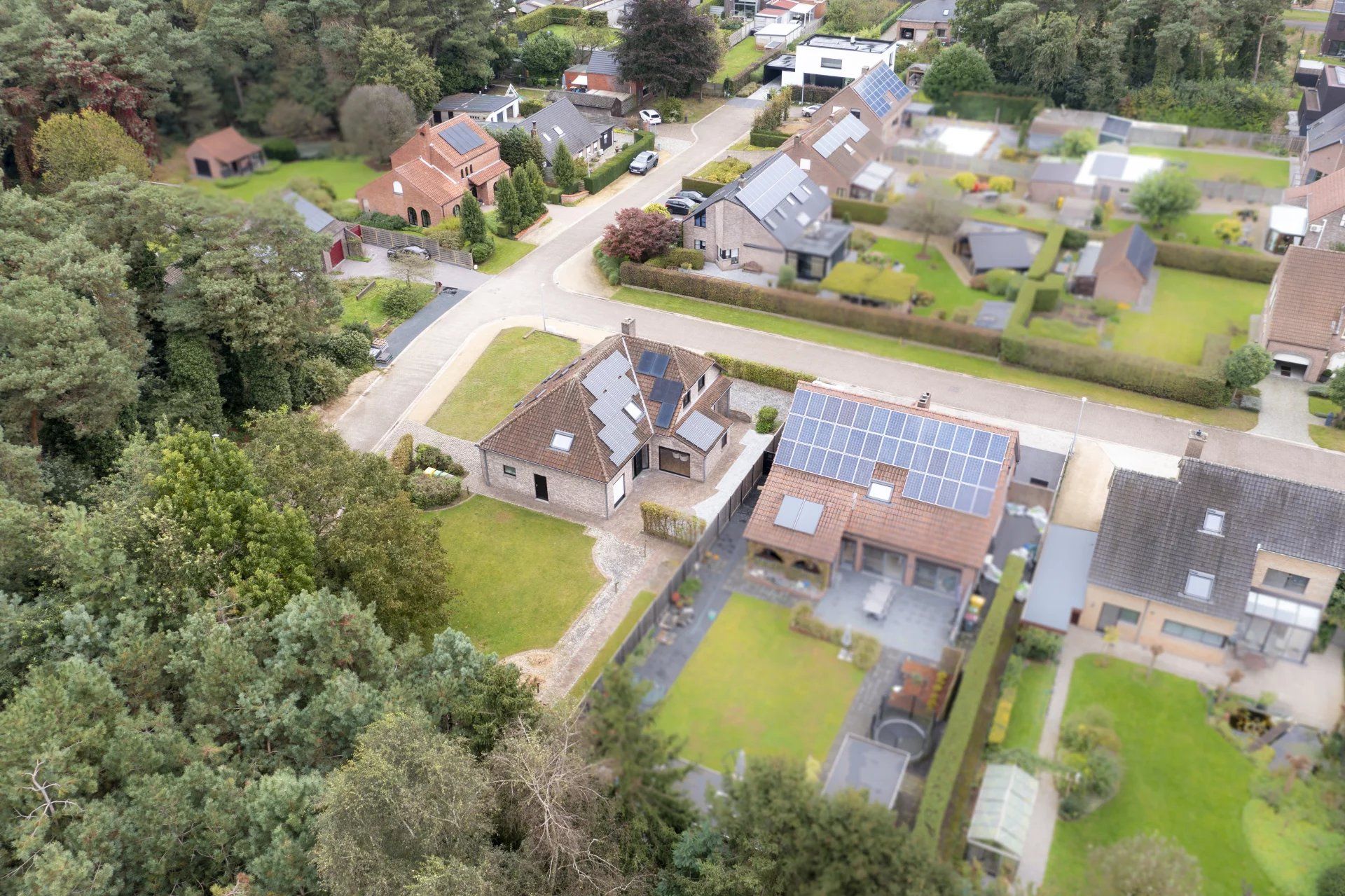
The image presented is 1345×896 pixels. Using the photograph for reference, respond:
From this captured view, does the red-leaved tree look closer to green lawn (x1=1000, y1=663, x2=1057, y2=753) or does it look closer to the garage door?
the garage door

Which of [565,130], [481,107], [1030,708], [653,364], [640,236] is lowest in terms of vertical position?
[1030,708]

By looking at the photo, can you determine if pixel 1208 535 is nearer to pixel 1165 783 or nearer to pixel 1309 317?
pixel 1165 783

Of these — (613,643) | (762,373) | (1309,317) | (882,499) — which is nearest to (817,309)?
(762,373)

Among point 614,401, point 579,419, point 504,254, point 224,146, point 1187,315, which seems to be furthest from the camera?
point 504,254

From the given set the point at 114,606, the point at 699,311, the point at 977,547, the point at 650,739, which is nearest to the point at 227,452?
the point at 114,606

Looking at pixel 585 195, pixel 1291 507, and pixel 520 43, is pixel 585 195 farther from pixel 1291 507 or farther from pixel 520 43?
pixel 1291 507
